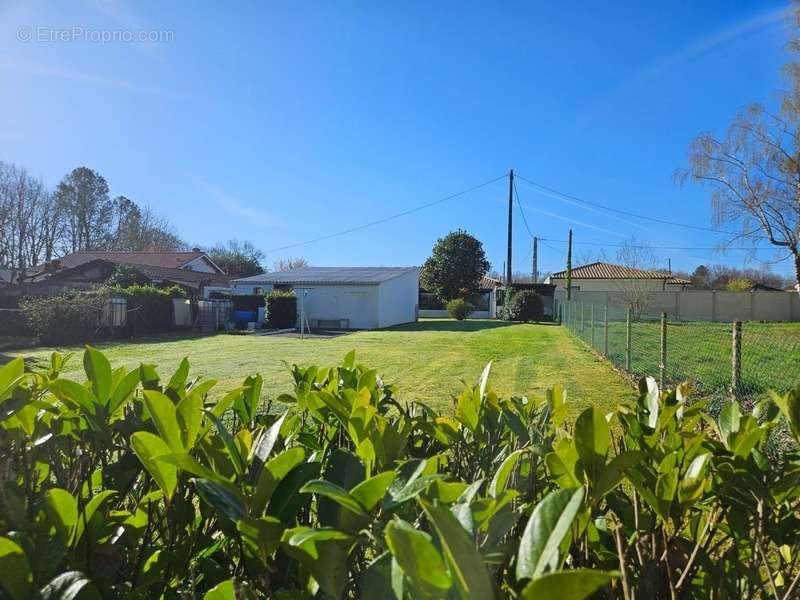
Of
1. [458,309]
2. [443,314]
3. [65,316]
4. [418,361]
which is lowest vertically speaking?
[418,361]

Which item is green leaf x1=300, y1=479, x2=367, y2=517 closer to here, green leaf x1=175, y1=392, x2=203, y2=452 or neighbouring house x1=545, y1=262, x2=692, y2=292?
green leaf x1=175, y1=392, x2=203, y2=452

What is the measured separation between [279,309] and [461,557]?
27.1m

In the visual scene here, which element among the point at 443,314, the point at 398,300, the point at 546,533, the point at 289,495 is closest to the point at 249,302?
the point at 398,300

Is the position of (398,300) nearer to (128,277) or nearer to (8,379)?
(128,277)

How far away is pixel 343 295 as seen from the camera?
28.7m

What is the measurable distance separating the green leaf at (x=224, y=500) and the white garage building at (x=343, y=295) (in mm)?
26301

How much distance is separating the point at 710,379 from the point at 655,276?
4283 centimetres

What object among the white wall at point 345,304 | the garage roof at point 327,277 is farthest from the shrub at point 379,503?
the white wall at point 345,304

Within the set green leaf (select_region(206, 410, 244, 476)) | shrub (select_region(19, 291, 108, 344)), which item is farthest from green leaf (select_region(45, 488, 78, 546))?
shrub (select_region(19, 291, 108, 344))

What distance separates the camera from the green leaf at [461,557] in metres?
0.43

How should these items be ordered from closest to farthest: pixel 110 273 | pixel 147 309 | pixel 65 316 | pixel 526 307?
pixel 65 316, pixel 147 309, pixel 110 273, pixel 526 307

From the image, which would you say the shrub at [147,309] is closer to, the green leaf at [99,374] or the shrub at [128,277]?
the shrub at [128,277]

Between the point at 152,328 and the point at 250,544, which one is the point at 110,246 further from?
the point at 250,544

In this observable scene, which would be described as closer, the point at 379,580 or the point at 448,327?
the point at 379,580
